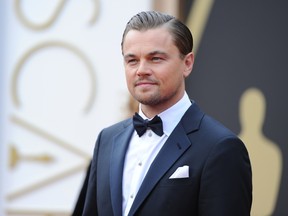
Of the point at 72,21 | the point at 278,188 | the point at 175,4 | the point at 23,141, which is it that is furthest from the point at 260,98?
the point at 23,141

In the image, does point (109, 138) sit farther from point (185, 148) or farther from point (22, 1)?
point (22, 1)

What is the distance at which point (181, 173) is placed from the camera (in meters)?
1.32

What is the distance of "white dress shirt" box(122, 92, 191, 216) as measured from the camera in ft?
4.59

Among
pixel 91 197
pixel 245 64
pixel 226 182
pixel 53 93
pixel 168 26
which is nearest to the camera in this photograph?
pixel 226 182

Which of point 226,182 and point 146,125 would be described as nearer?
point 226,182

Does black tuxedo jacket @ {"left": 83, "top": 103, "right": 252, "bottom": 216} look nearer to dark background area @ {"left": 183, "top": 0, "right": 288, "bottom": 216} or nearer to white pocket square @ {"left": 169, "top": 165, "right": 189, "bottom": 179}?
white pocket square @ {"left": 169, "top": 165, "right": 189, "bottom": 179}

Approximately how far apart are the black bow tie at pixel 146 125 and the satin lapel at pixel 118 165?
0.18 ft

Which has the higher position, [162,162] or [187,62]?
[187,62]

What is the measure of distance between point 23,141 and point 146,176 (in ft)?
7.91

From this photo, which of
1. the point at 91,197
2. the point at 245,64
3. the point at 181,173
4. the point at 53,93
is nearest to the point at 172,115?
the point at 181,173

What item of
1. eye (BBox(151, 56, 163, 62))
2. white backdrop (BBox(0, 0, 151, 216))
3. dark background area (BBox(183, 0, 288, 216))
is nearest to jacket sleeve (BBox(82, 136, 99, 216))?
eye (BBox(151, 56, 163, 62))

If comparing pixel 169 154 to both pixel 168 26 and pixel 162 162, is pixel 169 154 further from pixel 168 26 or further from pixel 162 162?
pixel 168 26

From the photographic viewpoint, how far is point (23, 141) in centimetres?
365

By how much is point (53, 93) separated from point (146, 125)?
7.31ft
